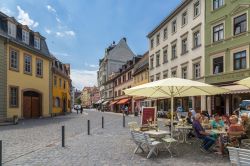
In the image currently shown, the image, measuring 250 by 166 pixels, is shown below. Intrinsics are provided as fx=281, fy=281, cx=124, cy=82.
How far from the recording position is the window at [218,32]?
2400 centimetres

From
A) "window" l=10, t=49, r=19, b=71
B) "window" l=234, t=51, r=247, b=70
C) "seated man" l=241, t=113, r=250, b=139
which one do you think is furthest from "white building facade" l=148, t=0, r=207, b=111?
"window" l=10, t=49, r=19, b=71

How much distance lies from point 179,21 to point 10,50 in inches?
723

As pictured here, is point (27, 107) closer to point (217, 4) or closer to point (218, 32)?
point (218, 32)

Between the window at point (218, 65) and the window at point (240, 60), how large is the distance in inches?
63.0

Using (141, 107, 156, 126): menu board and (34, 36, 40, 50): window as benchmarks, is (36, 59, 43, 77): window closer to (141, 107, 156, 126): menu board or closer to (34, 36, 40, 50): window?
(34, 36, 40, 50): window

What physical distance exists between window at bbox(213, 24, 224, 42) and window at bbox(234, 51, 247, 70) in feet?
7.99

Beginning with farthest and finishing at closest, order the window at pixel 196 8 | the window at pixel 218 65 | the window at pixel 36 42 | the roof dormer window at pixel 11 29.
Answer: the window at pixel 36 42 → the window at pixel 196 8 → the roof dormer window at pixel 11 29 → the window at pixel 218 65

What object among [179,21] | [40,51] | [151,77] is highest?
[179,21]

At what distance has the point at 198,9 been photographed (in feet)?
90.8

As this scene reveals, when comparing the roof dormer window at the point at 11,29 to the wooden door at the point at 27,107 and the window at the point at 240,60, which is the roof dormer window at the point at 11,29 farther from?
the window at the point at 240,60

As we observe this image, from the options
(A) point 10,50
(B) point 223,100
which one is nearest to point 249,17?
(B) point 223,100

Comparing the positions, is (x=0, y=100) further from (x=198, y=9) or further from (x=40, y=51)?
(x=198, y=9)

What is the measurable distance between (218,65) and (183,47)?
764 cm

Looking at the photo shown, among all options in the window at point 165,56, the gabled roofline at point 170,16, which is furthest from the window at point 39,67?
the gabled roofline at point 170,16
